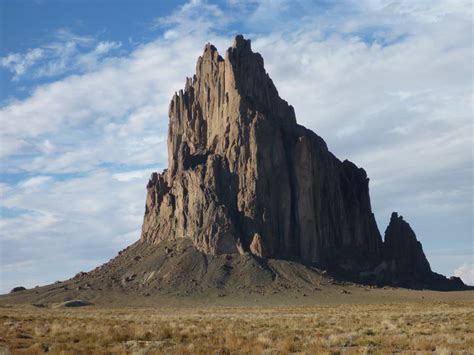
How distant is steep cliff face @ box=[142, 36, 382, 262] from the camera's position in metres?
130

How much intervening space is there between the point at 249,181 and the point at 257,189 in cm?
264

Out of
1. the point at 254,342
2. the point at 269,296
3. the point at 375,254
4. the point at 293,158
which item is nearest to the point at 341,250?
the point at 375,254

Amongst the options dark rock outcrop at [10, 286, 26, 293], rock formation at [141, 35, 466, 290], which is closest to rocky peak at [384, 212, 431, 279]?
rock formation at [141, 35, 466, 290]

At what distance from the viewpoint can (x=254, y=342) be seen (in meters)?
27.8

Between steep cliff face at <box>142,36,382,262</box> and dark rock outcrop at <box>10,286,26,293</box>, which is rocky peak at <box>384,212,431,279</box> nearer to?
steep cliff face at <box>142,36,382,262</box>

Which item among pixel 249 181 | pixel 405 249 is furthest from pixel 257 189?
pixel 405 249

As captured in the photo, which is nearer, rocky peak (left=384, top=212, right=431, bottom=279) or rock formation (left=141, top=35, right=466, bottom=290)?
rock formation (left=141, top=35, right=466, bottom=290)

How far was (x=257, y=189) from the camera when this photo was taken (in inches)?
5167

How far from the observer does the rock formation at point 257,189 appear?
13000 cm

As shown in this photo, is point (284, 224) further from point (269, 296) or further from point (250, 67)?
point (250, 67)

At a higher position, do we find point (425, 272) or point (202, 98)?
point (202, 98)

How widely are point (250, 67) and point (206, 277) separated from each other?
178 feet

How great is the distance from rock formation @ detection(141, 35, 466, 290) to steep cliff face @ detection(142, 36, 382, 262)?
0.24 meters

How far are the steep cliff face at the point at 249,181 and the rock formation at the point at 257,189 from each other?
0.79 ft
